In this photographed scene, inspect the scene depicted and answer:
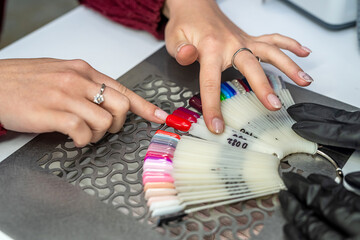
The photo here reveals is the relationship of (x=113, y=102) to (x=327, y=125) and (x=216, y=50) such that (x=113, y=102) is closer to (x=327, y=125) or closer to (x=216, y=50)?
(x=216, y=50)

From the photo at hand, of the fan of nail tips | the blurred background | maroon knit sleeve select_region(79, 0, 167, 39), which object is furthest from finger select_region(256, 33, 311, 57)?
the blurred background

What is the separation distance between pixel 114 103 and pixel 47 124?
11 cm

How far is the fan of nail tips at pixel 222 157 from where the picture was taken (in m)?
0.55

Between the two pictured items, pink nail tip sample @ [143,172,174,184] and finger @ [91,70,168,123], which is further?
finger @ [91,70,168,123]

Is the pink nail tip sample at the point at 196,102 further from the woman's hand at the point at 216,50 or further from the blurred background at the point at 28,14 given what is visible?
the blurred background at the point at 28,14

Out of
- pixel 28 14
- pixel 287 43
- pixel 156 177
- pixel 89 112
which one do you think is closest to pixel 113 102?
pixel 89 112

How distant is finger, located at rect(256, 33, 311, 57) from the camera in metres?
0.77

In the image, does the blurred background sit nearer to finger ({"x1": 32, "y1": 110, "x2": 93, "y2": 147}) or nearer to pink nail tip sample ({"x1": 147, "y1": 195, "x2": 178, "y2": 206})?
finger ({"x1": 32, "y1": 110, "x2": 93, "y2": 147})

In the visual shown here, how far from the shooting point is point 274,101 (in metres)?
0.64

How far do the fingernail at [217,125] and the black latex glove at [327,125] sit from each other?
0.37 feet

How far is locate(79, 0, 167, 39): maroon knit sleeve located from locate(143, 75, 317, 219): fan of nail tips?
29 centimetres

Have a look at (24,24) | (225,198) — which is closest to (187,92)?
(225,198)

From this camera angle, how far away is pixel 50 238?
521mm

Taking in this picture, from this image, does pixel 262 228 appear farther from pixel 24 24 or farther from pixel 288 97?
pixel 24 24
